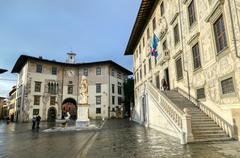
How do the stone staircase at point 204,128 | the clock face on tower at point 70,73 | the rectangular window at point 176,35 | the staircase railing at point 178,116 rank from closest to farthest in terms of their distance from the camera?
the staircase railing at point 178,116 → the stone staircase at point 204,128 → the rectangular window at point 176,35 → the clock face on tower at point 70,73

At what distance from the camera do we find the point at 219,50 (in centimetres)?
1052

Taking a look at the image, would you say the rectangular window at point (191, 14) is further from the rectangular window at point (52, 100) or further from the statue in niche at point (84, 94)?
the rectangular window at point (52, 100)

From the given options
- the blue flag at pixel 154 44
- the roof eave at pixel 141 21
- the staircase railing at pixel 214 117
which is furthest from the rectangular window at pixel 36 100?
the staircase railing at pixel 214 117

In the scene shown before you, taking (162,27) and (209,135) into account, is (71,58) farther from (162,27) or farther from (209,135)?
(209,135)

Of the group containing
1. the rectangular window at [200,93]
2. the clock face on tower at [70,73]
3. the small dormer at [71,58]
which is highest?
the small dormer at [71,58]

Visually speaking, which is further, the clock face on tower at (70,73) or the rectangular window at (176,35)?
the clock face on tower at (70,73)

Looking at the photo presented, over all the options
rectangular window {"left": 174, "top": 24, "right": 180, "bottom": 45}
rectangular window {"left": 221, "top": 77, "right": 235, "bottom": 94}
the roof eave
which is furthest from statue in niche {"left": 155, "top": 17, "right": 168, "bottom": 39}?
rectangular window {"left": 221, "top": 77, "right": 235, "bottom": 94}

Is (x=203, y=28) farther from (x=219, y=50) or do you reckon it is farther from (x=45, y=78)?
(x=45, y=78)

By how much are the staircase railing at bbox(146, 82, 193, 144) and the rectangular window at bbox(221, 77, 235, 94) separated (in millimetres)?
2681

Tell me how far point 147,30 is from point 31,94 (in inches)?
1086

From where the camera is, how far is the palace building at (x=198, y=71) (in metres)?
9.13

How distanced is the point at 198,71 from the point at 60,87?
35152mm

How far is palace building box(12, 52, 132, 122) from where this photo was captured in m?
37.8

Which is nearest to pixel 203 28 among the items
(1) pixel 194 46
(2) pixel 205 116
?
(1) pixel 194 46
